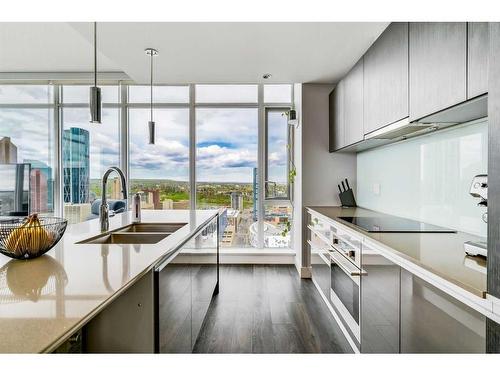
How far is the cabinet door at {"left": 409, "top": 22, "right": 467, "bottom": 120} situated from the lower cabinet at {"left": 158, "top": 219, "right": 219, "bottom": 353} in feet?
4.86

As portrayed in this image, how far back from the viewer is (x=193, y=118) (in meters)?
4.22

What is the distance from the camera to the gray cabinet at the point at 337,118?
3009 millimetres

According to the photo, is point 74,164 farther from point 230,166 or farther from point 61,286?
point 61,286

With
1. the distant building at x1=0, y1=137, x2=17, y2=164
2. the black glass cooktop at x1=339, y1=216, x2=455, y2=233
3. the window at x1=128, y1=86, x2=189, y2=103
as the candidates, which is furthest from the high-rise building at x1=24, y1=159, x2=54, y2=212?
the black glass cooktop at x1=339, y1=216, x2=455, y2=233

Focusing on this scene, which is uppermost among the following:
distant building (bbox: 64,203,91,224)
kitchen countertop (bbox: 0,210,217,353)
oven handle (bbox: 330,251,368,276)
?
kitchen countertop (bbox: 0,210,217,353)

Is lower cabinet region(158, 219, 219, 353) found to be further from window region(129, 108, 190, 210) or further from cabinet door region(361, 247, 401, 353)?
window region(129, 108, 190, 210)

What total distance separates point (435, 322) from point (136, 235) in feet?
5.53

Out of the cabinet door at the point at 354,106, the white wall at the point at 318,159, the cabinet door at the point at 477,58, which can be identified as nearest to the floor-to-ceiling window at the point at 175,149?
the white wall at the point at 318,159

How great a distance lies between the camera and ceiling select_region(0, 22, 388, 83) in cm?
229

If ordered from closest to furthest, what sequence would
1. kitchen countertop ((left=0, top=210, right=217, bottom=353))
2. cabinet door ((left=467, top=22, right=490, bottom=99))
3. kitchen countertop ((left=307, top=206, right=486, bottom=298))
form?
kitchen countertop ((left=0, top=210, right=217, bottom=353)) → kitchen countertop ((left=307, top=206, right=486, bottom=298)) → cabinet door ((left=467, top=22, right=490, bottom=99))

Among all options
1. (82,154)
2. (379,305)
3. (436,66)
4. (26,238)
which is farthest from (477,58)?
(82,154)

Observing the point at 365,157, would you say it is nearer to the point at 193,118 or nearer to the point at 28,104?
the point at 193,118
